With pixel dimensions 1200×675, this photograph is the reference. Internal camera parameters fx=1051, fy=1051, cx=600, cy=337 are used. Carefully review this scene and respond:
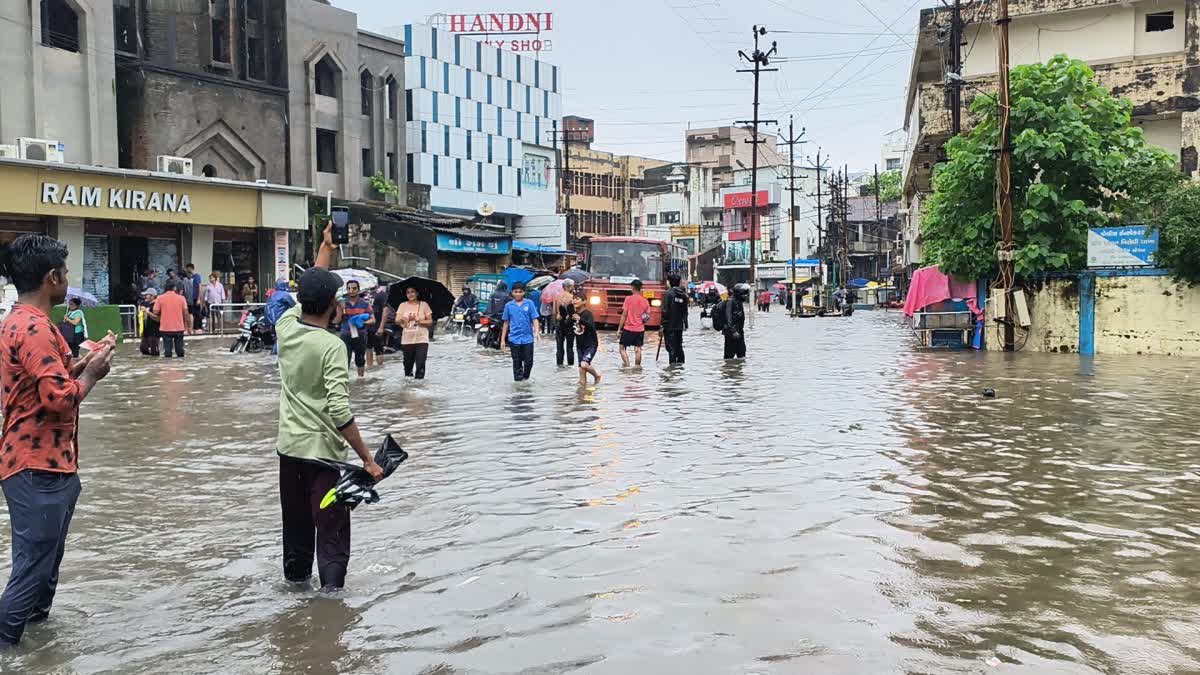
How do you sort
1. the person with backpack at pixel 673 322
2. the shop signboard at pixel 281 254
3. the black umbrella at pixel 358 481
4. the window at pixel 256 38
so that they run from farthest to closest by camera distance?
the window at pixel 256 38 < the shop signboard at pixel 281 254 < the person with backpack at pixel 673 322 < the black umbrella at pixel 358 481

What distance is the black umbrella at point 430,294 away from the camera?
1832 cm

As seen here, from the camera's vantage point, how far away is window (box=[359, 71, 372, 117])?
4825cm

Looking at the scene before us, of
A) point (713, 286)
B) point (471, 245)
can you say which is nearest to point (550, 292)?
point (471, 245)

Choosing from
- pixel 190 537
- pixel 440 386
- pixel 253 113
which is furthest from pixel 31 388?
pixel 253 113

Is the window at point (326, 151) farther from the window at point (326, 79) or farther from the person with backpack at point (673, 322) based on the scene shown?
the person with backpack at point (673, 322)

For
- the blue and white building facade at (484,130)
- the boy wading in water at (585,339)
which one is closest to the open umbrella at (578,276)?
the boy wading in water at (585,339)

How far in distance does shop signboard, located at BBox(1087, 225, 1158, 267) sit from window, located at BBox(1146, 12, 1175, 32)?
1872 centimetres

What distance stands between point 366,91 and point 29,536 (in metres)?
46.0

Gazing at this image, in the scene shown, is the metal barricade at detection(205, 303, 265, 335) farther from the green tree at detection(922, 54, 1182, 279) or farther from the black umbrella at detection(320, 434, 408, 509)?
the black umbrella at detection(320, 434, 408, 509)

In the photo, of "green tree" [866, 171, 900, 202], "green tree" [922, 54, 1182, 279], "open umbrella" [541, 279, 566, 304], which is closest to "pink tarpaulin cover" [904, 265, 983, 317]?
"green tree" [922, 54, 1182, 279]

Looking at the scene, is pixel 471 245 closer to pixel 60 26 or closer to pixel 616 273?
pixel 616 273

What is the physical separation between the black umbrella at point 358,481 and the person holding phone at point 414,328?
1128cm

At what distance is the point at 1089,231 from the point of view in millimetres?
23016

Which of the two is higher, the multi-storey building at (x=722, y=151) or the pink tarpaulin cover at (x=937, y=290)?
the multi-storey building at (x=722, y=151)
